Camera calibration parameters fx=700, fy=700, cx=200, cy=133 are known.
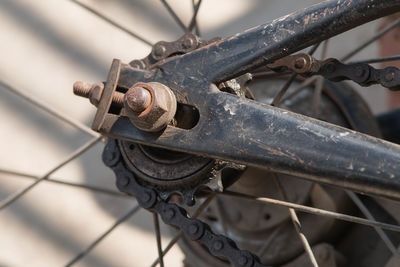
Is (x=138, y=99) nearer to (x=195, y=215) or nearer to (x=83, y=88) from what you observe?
(x=83, y=88)

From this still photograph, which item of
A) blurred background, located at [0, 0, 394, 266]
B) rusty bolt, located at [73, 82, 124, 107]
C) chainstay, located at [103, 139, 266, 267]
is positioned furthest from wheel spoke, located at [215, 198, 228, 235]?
blurred background, located at [0, 0, 394, 266]

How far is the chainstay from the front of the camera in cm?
99

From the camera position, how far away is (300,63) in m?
1.04

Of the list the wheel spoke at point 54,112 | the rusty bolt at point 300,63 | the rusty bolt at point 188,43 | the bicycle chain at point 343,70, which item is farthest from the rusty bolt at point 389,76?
the wheel spoke at point 54,112

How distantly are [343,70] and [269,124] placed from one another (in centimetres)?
23

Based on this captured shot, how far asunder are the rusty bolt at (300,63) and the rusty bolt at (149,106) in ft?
Answer: 0.69

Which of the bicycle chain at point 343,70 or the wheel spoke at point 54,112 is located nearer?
the bicycle chain at point 343,70

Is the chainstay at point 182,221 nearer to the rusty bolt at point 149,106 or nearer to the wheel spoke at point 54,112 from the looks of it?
the rusty bolt at point 149,106

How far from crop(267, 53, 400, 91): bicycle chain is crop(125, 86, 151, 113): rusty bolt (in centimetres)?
25

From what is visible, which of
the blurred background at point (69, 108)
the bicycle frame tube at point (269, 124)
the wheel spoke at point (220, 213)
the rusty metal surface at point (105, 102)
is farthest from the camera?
the blurred background at point (69, 108)

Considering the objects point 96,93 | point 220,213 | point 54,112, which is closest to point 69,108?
point 54,112

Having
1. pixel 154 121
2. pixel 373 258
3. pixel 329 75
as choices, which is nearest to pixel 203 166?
pixel 154 121

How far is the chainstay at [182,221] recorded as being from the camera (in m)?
0.99

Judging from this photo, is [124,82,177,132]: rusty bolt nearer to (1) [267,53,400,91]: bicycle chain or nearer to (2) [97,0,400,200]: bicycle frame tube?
(2) [97,0,400,200]: bicycle frame tube
